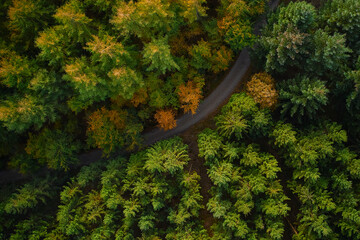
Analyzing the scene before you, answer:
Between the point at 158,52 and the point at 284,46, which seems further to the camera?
the point at 284,46

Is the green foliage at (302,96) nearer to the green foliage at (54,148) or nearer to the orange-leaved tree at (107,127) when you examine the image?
the orange-leaved tree at (107,127)

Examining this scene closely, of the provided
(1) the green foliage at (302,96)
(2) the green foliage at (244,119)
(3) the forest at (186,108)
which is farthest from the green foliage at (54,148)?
(1) the green foliage at (302,96)

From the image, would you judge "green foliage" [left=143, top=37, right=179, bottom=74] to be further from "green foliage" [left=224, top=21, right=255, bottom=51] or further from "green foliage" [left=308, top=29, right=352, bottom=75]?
"green foliage" [left=308, top=29, right=352, bottom=75]

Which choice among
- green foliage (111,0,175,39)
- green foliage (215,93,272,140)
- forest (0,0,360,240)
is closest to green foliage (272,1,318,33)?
forest (0,0,360,240)

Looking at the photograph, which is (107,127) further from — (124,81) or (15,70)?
(15,70)

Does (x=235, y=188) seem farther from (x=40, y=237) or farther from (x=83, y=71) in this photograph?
(x=40, y=237)

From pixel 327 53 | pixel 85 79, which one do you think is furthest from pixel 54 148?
pixel 327 53
